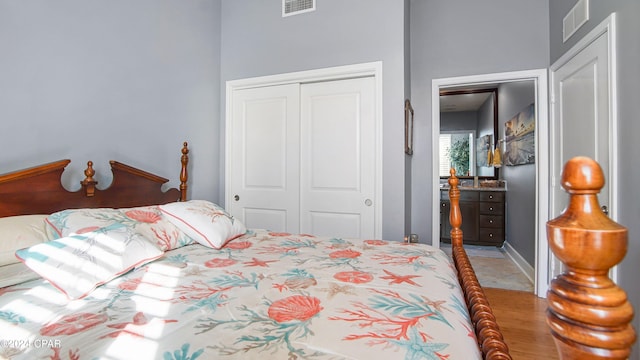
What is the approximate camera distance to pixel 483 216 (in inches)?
192

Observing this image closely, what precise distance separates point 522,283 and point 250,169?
315 centimetres

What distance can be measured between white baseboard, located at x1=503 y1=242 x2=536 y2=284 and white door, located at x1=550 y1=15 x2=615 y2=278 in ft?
1.92

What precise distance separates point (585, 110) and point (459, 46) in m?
1.30

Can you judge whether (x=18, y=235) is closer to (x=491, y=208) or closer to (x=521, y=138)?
(x=521, y=138)

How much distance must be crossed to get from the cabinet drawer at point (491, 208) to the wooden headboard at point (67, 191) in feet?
14.8

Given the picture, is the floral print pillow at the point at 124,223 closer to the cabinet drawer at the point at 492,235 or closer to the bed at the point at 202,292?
the bed at the point at 202,292

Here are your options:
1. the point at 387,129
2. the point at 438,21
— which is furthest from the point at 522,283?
the point at 438,21

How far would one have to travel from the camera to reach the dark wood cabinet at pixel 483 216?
4773 mm

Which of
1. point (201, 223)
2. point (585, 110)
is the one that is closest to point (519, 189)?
point (585, 110)

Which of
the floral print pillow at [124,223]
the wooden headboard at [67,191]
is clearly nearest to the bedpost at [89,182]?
the wooden headboard at [67,191]

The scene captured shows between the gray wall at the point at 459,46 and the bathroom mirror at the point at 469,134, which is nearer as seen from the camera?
the gray wall at the point at 459,46

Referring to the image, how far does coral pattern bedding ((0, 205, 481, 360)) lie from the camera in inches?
27.5

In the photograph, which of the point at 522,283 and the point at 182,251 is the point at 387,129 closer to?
the point at 182,251

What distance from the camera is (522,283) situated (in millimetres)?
3311
